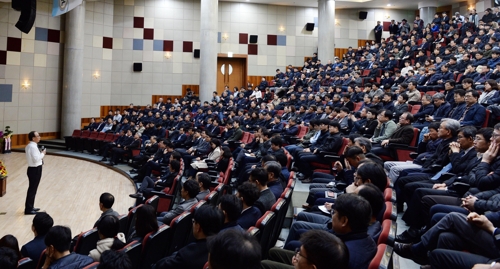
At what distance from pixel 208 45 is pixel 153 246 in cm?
1005

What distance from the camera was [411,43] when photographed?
11.2 meters

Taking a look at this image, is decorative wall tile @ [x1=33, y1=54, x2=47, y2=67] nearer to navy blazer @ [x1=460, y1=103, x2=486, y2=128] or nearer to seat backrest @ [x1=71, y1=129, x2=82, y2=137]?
seat backrest @ [x1=71, y1=129, x2=82, y2=137]

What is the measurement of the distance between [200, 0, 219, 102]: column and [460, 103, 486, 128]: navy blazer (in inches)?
341

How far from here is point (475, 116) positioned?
4.20m

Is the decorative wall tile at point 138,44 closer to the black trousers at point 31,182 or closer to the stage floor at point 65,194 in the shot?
the stage floor at point 65,194

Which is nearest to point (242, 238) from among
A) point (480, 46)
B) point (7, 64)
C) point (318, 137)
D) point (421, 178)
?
point (421, 178)

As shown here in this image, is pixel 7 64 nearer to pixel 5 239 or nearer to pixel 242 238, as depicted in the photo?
pixel 5 239

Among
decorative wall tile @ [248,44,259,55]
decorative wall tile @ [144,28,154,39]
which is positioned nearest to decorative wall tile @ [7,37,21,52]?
decorative wall tile @ [144,28,154,39]

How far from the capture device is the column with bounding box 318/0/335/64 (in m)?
13.8

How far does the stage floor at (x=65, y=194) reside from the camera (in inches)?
190

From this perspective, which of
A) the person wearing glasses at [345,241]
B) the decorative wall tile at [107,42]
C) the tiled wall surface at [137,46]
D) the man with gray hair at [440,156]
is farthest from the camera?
the decorative wall tile at [107,42]

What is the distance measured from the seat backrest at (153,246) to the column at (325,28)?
39.9 feet

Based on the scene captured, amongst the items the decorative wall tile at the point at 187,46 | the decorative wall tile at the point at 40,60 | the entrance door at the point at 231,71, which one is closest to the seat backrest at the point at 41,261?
the decorative wall tile at the point at 40,60

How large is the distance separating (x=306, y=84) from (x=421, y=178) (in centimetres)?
833
